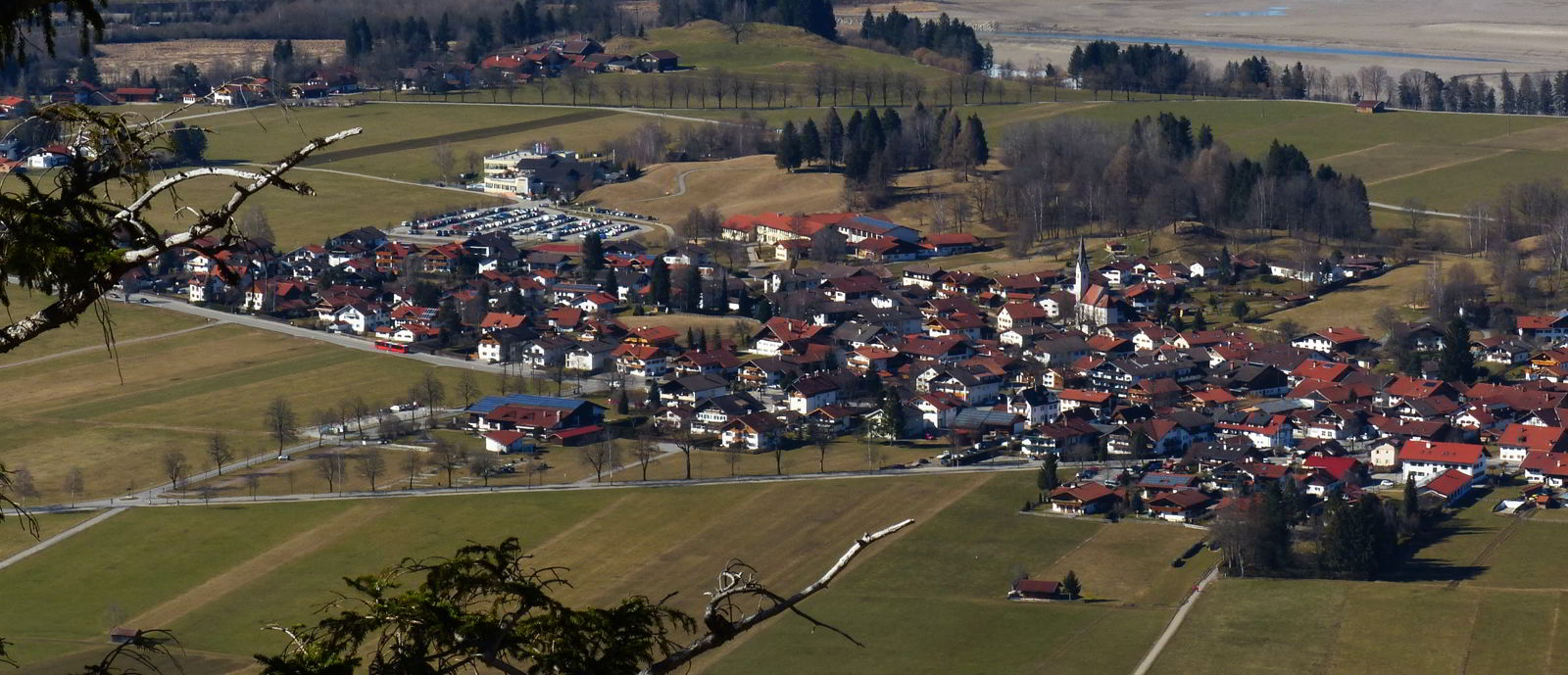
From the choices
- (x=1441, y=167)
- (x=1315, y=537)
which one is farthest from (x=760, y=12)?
(x=1315, y=537)

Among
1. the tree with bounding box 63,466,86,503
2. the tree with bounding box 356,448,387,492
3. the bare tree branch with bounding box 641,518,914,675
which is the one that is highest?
the bare tree branch with bounding box 641,518,914,675

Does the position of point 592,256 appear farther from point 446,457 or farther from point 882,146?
point 446,457

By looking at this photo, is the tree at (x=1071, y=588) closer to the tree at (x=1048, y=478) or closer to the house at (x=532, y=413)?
the tree at (x=1048, y=478)

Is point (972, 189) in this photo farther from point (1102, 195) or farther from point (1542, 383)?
point (1542, 383)

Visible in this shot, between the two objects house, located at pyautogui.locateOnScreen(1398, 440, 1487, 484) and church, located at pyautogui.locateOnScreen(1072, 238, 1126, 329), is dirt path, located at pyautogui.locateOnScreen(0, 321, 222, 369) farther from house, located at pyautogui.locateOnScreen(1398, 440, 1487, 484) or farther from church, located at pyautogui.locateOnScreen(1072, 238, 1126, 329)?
house, located at pyautogui.locateOnScreen(1398, 440, 1487, 484)

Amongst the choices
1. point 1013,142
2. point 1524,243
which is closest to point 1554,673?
point 1524,243

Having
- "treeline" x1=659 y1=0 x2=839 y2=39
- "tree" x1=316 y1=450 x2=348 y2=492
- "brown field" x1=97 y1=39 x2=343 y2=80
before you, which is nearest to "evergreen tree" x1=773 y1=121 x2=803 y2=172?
"brown field" x1=97 y1=39 x2=343 y2=80
